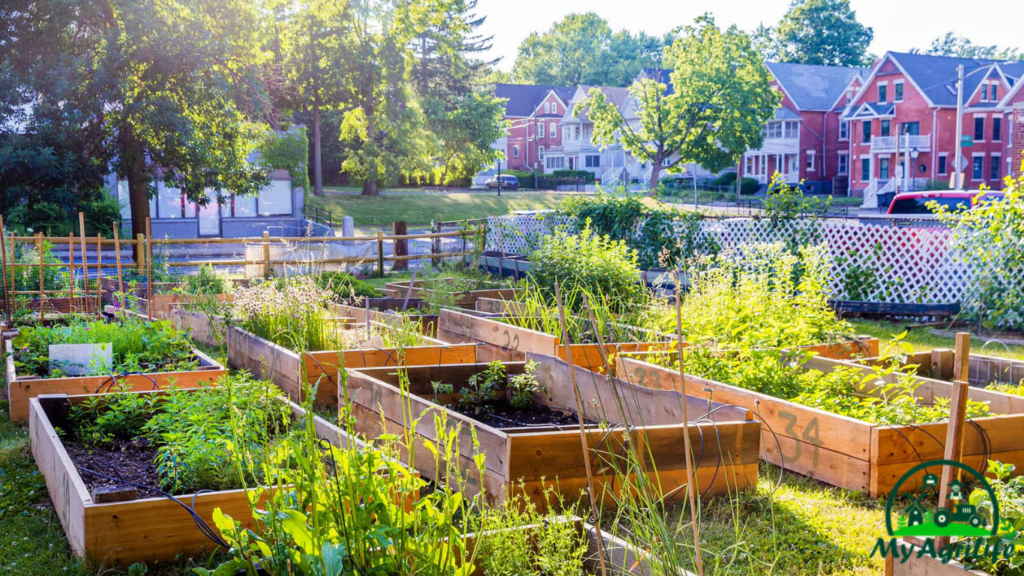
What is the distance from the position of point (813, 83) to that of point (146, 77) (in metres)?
42.9

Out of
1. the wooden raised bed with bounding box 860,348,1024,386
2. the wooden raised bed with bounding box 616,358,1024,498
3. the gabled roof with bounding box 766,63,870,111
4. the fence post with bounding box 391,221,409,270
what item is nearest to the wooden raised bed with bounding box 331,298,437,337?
the wooden raised bed with bounding box 616,358,1024,498

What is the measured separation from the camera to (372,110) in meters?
41.4

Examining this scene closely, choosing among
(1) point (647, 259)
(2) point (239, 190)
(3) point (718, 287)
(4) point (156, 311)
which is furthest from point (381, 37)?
(3) point (718, 287)

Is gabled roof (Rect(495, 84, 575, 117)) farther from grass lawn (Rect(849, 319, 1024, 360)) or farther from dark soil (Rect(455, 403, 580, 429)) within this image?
dark soil (Rect(455, 403, 580, 429))

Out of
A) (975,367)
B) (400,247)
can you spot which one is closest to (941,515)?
(975,367)

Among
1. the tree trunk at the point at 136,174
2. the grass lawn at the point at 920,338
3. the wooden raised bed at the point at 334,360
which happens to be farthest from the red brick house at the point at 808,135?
the wooden raised bed at the point at 334,360

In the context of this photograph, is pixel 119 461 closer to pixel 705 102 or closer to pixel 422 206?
pixel 705 102

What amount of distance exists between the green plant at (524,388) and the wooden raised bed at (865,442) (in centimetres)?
132

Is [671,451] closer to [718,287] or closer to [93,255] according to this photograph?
[718,287]

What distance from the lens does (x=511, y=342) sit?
7324 mm

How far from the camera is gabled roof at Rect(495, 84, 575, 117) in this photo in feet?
219

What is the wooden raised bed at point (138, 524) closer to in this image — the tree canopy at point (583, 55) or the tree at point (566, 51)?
the tree canopy at point (583, 55)

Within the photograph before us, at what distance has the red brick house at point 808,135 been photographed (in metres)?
50.6

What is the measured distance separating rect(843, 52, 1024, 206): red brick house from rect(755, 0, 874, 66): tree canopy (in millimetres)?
25935
